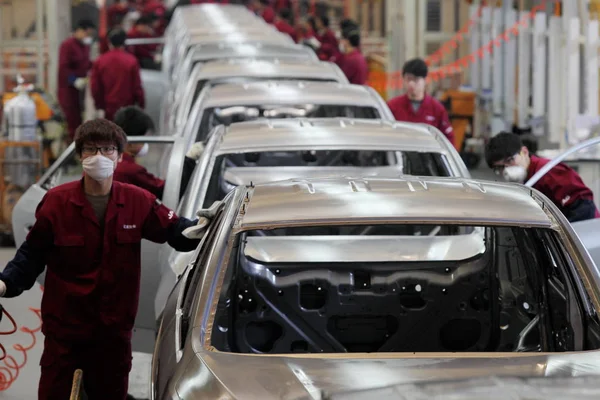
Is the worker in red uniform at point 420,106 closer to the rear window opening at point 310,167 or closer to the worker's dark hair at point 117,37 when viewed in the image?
the rear window opening at point 310,167

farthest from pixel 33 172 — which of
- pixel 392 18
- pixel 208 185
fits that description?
pixel 392 18

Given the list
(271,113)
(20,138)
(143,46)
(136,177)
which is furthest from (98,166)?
(143,46)

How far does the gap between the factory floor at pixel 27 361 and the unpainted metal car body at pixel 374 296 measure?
70.6 inches

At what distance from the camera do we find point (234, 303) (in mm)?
4816

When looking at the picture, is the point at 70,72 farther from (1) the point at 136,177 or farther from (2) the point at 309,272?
(2) the point at 309,272

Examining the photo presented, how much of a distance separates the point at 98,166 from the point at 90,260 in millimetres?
381

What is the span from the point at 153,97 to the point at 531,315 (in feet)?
41.3

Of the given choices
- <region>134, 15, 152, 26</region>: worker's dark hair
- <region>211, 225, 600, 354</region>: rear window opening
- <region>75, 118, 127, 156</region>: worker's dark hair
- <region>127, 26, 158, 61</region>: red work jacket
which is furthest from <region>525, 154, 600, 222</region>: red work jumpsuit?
<region>134, 15, 152, 26</region>: worker's dark hair

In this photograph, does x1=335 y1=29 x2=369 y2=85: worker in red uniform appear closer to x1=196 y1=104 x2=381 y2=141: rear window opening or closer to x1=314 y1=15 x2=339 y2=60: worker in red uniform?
x1=314 y1=15 x2=339 y2=60: worker in red uniform

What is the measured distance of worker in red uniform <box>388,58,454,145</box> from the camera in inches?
380

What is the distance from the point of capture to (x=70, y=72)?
17.6 meters

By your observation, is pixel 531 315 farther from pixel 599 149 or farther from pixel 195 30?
pixel 195 30

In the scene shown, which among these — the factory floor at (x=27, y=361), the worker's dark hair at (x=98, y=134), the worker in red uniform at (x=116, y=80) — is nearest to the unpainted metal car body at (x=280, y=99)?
the factory floor at (x=27, y=361)

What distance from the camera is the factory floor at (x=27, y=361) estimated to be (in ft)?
21.8
